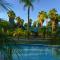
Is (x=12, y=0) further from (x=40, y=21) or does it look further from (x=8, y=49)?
(x=40, y=21)

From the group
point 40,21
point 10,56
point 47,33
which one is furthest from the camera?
point 40,21

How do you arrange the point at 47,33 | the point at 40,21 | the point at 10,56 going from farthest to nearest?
1. the point at 40,21
2. the point at 47,33
3. the point at 10,56

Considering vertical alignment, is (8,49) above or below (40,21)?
below

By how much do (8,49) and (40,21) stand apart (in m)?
26.0

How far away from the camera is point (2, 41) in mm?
3309

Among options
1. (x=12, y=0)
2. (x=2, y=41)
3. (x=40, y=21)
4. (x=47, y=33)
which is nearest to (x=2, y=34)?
(x=2, y=41)

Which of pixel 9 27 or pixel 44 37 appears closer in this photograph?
pixel 9 27

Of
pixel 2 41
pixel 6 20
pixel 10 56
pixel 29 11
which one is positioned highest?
pixel 29 11

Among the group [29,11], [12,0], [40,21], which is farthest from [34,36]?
[12,0]

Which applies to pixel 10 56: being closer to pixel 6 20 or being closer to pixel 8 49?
pixel 8 49

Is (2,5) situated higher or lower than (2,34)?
higher

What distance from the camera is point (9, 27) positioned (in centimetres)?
353

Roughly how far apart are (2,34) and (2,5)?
40 centimetres

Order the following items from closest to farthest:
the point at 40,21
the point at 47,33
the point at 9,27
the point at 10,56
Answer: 1. the point at 10,56
2. the point at 9,27
3. the point at 47,33
4. the point at 40,21
